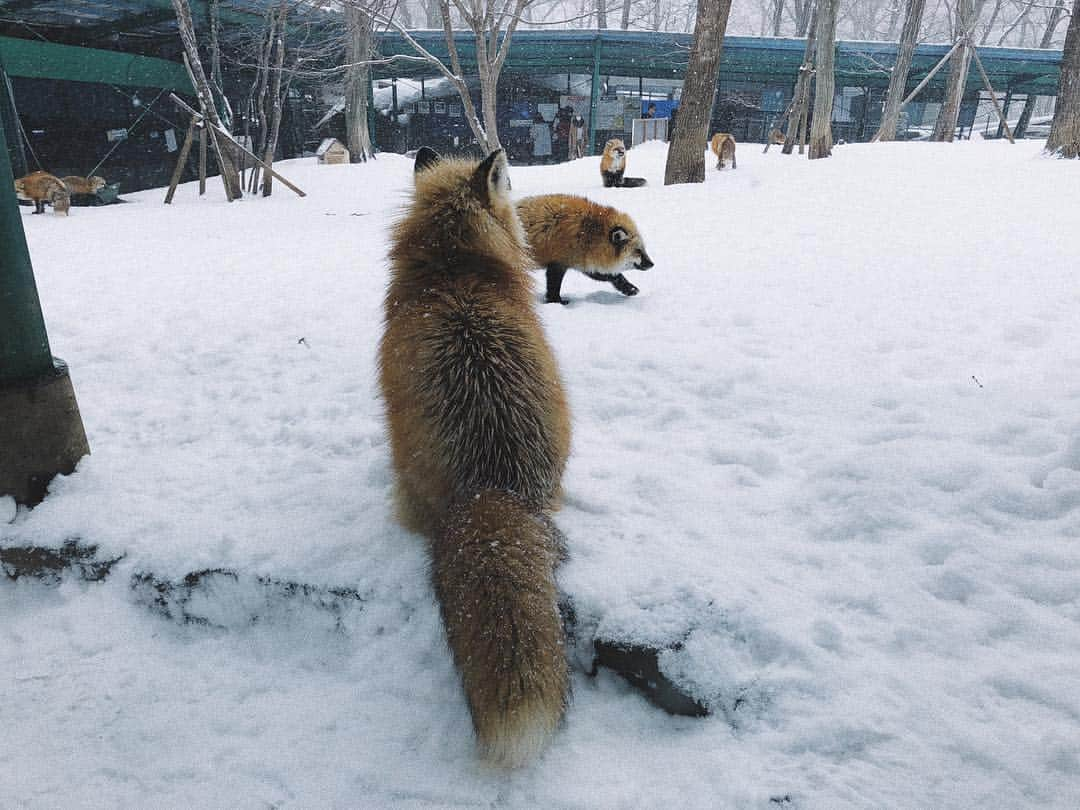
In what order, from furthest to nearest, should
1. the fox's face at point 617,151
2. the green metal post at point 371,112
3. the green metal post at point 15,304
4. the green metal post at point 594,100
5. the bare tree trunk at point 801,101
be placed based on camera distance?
the green metal post at point 371,112 < the green metal post at point 594,100 < the bare tree trunk at point 801,101 < the fox's face at point 617,151 < the green metal post at point 15,304

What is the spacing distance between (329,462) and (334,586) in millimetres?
1035

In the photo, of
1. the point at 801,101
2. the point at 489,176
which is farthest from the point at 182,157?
the point at 801,101

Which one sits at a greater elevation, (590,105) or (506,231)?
(590,105)

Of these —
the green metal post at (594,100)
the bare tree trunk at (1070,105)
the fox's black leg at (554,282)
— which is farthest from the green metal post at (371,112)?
the fox's black leg at (554,282)

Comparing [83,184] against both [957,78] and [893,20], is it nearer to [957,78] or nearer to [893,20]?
[957,78]

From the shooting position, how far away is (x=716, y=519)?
2.62m

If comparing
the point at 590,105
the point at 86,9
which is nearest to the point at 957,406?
the point at 86,9

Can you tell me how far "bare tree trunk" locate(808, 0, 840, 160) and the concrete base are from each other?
15.6 metres

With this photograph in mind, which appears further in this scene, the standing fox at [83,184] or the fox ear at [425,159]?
the standing fox at [83,184]

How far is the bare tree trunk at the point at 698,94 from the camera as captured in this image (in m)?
10.7

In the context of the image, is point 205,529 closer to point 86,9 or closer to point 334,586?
point 334,586

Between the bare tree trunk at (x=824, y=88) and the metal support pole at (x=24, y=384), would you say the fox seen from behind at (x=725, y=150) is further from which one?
the metal support pole at (x=24, y=384)

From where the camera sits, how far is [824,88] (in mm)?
15250

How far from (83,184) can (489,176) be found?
617 inches
